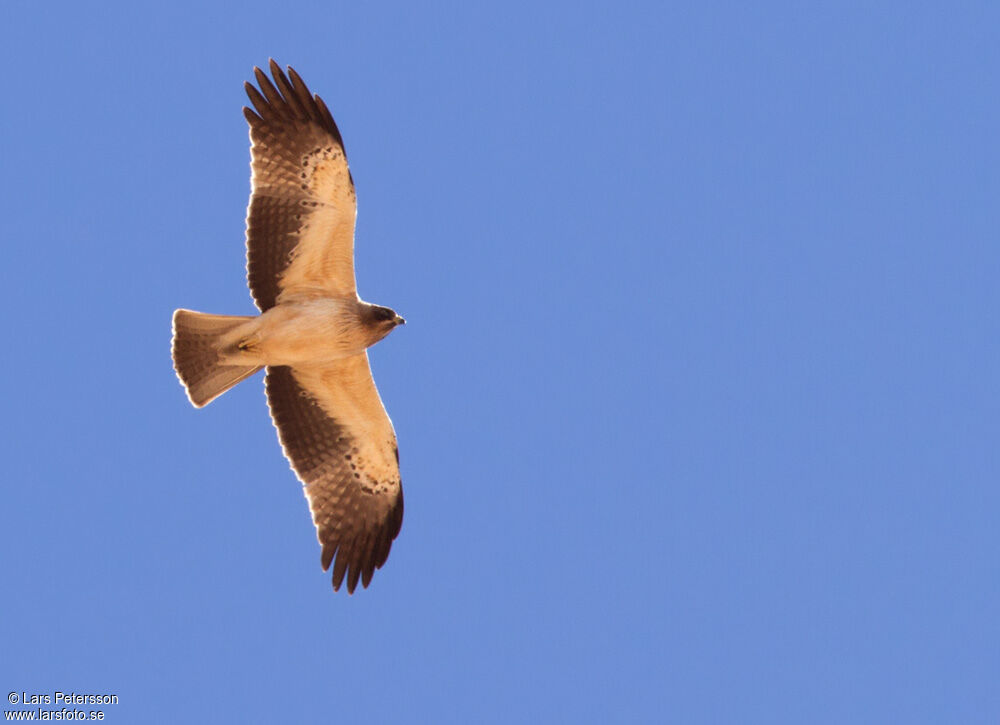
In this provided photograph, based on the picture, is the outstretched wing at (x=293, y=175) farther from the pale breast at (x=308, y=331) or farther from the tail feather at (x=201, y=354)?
the tail feather at (x=201, y=354)

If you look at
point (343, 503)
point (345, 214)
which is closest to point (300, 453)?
point (343, 503)

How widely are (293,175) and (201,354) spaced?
1.60 m

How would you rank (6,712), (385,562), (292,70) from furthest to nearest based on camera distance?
1. (385,562)
2. (292,70)
3. (6,712)

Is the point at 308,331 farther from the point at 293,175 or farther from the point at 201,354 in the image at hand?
the point at 293,175

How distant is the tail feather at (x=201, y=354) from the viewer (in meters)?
11.7

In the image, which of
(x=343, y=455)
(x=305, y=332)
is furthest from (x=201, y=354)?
(x=343, y=455)

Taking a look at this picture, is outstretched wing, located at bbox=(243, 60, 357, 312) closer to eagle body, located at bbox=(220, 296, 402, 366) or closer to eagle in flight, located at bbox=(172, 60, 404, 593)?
eagle in flight, located at bbox=(172, 60, 404, 593)

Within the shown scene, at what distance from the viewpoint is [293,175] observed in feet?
38.4

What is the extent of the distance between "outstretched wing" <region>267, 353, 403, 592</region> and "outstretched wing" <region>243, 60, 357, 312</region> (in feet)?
3.68

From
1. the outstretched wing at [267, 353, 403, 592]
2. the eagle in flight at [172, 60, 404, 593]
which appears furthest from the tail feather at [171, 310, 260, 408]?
the outstretched wing at [267, 353, 403, 592]

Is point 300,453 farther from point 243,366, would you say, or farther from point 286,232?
point 286,232

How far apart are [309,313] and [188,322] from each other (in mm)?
955

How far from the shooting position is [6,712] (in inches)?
422

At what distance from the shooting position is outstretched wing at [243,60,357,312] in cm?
1169
